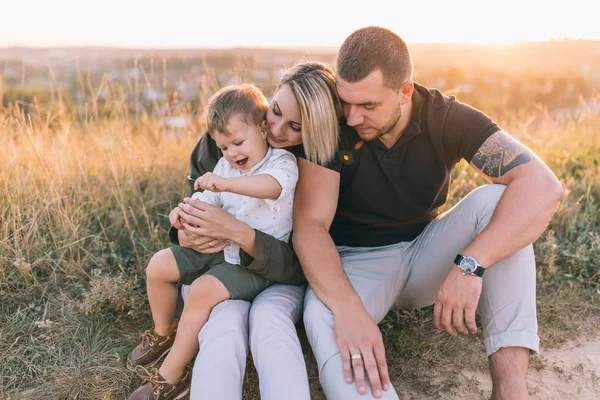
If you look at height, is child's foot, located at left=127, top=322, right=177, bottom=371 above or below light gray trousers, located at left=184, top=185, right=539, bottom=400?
below

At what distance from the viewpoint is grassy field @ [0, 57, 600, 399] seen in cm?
299

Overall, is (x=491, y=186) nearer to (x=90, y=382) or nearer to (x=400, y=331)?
(x=400, y=331)

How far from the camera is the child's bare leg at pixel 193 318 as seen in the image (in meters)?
2.60

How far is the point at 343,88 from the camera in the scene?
9.11 feet

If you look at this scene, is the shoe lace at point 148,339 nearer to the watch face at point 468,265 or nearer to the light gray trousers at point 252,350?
the light gray trousers at point 252,350

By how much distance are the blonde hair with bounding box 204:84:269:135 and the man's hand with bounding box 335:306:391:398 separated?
101cm

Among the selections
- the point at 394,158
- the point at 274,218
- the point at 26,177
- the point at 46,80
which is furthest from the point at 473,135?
the point at 46,80

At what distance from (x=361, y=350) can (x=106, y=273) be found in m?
1.85

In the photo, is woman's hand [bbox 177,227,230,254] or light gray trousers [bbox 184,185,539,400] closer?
light gray trousers [bbox 184,185,539,400]

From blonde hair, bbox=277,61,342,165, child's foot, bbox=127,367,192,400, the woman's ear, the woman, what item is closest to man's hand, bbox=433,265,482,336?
the woman

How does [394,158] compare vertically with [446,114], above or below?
below

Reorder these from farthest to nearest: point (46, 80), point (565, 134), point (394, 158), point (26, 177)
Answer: point (46, 80) → point (565, 134) → point (26, 177) → point (394, 158)

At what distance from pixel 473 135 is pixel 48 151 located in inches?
123

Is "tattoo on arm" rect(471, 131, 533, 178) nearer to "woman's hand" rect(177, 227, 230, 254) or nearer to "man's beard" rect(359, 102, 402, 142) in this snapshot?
"man's beard" rect(359, 102, 402, 142)
